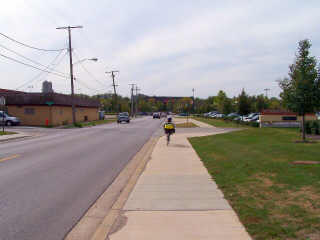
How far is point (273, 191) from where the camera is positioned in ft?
24.4

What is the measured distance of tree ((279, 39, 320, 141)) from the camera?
17.6 m

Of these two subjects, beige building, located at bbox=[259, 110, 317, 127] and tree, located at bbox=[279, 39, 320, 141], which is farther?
beige building, located at bbox=[259, 110, 317, 127]

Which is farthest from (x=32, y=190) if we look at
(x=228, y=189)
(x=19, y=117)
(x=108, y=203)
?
(x=19, y=117)

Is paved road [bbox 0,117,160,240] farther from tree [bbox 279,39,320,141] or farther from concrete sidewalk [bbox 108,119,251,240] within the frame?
tree [bbox 279,39,320,141]

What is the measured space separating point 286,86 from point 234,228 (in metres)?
14.6

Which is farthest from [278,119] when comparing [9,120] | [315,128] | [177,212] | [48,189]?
[177,212]

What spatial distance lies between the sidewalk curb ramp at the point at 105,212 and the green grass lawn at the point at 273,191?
2107 millimetres

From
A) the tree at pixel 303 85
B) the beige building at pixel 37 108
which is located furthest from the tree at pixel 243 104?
the tree at pixel 303 85

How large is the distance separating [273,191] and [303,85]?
37.6 feet

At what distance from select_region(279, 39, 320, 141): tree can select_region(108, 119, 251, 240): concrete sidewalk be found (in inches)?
378

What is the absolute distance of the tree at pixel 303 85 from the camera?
17609 millimetres

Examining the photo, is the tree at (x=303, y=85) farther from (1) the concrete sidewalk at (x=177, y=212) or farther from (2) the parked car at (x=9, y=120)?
(2) the parked car at (x=9, y=120)

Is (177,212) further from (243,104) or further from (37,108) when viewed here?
(243,104)

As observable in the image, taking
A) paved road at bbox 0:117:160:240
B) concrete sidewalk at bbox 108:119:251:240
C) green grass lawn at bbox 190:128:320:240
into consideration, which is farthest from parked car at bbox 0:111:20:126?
concrete sidewalk at bbox 108:119:251:240
